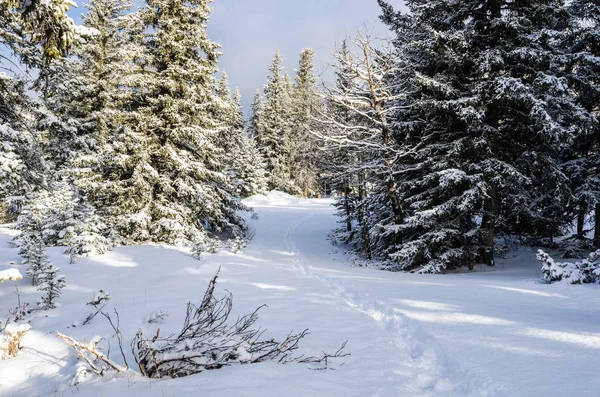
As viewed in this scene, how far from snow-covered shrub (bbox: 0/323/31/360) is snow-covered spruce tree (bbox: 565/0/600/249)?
1400 cm

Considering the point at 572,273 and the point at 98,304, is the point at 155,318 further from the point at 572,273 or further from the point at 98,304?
the point at 572,273

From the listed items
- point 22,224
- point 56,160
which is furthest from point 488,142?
point 56,160

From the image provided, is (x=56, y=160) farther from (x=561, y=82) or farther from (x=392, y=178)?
(x=561, y=82)

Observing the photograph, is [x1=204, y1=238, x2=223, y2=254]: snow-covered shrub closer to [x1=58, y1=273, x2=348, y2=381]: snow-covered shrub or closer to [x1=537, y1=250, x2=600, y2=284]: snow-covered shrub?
[x1=58, y1=273, x2=348, y2=381]: snow-covered shrub

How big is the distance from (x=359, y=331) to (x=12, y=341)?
508 centimetres

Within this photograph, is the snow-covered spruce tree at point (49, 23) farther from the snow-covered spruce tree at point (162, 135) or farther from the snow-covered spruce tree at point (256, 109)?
the snow-covered spruce tree at point (256, 109)

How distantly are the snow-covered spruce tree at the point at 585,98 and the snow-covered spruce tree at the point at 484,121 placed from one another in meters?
0.57

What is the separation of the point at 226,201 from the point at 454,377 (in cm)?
1646

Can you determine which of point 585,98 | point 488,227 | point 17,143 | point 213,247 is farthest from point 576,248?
point 17,143

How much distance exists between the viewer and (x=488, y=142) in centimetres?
1028

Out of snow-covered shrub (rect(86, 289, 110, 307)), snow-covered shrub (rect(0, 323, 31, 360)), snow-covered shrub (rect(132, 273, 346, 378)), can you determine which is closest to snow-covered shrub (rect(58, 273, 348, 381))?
snow-covered shrub (rect(132, 273, 346, 378))

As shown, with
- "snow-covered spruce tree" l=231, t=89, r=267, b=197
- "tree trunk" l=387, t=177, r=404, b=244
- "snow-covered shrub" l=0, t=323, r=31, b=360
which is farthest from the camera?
"snow-covered spruce tree" l=231, t=89, r=267, b=197

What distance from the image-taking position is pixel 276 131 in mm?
46250

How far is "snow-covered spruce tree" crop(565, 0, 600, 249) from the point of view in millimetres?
10356
